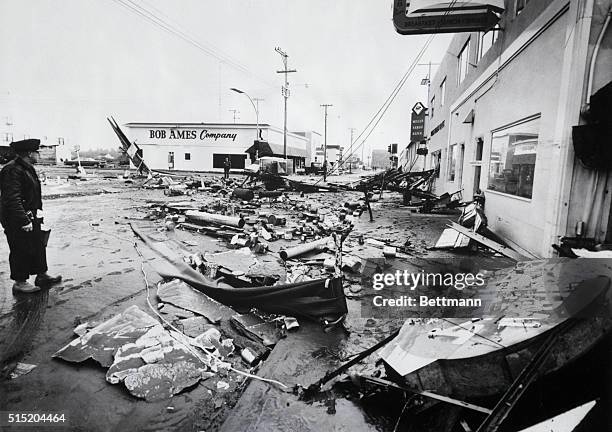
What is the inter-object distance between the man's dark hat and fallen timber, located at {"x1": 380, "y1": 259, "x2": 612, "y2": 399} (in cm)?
504

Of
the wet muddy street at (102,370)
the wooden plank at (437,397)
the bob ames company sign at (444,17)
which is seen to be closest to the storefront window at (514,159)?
the bob ames company sign at (444,17)

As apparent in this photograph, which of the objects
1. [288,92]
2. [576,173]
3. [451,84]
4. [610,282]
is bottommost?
[610,282]

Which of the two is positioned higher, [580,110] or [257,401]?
[580,110]

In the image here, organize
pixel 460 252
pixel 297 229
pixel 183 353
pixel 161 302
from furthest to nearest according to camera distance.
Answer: pixel 297 229
pixel 460 252
pixel 161 302
pixel 183 353

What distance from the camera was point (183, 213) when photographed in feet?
36.4

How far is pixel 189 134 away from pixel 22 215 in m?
42.3

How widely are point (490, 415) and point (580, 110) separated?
4.69 metres

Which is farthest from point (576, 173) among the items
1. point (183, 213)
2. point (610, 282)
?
point (183, 213)

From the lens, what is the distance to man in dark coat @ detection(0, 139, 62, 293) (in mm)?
4430

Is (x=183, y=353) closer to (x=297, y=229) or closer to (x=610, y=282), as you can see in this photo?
(x=610, y=282)

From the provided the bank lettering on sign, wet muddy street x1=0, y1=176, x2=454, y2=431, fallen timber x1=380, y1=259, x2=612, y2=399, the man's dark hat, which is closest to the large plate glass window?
wet muddy street x1=0, y1=176, x2=454, y2=431

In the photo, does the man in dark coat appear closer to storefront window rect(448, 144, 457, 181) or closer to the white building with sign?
storefront window rect(448, 144, 457, 181)

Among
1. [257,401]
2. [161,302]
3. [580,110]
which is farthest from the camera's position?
[580,110]

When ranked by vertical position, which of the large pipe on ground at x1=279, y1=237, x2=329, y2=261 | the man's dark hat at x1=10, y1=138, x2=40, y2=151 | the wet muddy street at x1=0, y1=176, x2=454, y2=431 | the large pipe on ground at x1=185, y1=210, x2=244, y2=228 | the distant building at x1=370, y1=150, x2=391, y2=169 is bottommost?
the wet muddy street at x1=0, y1=176, x2=454, y2=431
